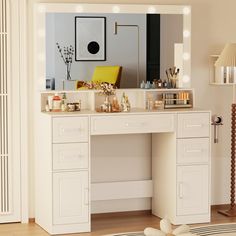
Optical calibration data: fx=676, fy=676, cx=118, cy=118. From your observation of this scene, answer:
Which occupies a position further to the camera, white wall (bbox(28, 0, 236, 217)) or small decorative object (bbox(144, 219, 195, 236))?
white wall (bbox(28, 0, 236, 217))

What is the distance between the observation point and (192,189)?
5352 millimetres

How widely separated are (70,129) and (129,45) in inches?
37.5

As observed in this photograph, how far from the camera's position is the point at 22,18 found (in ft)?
17.3

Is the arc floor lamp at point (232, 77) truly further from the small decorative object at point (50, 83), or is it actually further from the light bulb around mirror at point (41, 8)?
the light bulb around mirror at point (41, 8)

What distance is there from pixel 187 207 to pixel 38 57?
5.48 feet

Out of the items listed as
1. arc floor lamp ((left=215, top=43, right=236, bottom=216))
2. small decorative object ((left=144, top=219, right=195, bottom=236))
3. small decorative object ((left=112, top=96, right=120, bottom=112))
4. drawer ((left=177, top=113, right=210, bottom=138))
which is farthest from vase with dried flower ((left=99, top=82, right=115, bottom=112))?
small decorative object ((left=144, top=219, right=195, bottom=236))

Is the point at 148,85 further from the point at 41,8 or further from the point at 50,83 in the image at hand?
the point at 41,8

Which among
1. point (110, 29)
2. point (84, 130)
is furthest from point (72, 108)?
point (110, 29)

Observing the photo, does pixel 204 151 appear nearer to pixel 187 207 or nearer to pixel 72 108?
pixel 187 207

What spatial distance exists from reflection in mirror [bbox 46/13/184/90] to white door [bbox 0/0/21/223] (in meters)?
0.30

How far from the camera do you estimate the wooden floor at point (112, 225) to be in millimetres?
5160

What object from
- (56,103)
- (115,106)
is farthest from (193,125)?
(56,103)

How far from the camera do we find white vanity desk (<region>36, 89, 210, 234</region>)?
5.04m

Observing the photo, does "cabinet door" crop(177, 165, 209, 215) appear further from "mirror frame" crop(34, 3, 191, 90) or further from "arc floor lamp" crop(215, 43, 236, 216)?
"mirror frame" crop(34, 3, 191, 90)
